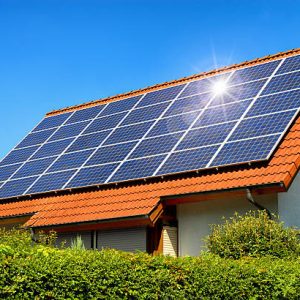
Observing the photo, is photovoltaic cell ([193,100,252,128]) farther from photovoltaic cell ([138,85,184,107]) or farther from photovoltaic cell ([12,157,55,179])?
photovoltaic cell ([12,157,55,179])

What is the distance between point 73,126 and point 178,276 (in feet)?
51.4

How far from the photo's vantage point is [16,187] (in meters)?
21.9

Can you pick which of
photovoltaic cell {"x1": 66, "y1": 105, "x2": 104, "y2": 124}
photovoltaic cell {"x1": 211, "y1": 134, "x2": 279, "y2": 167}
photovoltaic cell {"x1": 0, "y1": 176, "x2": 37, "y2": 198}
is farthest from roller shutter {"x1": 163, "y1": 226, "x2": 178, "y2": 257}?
photovoltaic cell {"x1": 66, "y1": 105, "x2": 104, "y2": 124}

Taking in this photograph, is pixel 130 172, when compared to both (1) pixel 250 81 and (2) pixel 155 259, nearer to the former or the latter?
(1) pixel 250 81

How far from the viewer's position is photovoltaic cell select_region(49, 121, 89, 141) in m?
24.3

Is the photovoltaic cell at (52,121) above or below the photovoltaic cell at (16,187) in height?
above

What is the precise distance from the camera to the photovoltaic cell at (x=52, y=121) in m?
27.0

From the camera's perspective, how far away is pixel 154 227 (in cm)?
1728

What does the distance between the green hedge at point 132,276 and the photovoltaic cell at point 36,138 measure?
590 inches

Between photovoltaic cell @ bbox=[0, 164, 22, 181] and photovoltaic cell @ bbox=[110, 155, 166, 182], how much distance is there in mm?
6095

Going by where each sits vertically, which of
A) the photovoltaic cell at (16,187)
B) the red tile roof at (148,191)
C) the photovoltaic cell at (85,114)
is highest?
the photovoltaic cell at (85,114)

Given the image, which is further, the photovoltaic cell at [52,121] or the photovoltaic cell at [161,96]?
the photovoltaic cell at [52,121]

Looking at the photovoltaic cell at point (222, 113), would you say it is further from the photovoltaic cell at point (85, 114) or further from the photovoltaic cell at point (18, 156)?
the photovoltaic cell at point (18, 156)

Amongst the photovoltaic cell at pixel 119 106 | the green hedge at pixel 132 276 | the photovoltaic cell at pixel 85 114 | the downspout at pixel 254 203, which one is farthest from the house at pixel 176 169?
the green hedge at pixel 132 276
